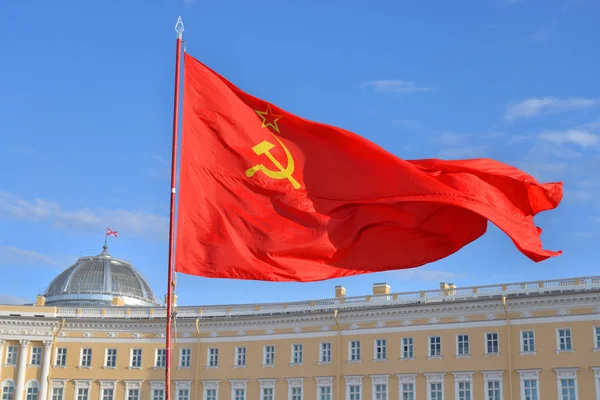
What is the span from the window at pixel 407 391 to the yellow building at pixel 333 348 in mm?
91

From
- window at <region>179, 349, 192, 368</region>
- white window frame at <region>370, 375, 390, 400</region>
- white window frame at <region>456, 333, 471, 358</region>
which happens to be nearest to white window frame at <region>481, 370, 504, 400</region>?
white window frame at <region>456, 333, 471, 358</region>

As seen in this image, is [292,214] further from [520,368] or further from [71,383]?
[71,383]

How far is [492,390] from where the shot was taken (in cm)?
5931

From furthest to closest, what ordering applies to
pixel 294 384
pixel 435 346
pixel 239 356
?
pixel 239 356 → pixel 294 384 → pixel 435 346

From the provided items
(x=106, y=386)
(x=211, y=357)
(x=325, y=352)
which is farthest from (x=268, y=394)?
(x=106, y=386)

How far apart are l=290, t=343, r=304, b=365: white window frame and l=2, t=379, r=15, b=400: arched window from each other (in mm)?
21409

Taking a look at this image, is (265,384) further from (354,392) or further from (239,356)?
(354,392)

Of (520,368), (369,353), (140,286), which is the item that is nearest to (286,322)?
(369,353)

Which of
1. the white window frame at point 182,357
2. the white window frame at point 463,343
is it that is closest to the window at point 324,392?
the white window frame at point 463,343

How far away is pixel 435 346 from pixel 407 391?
3488 millimetres

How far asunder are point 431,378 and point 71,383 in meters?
27.3

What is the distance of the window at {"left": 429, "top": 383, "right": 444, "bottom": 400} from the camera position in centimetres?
6103

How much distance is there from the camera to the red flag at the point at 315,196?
57.6 ft

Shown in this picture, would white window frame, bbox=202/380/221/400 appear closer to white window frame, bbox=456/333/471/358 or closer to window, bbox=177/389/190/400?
window, bbox=177/389/190/400
